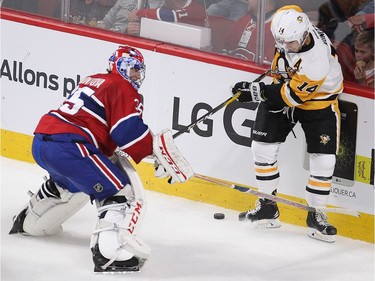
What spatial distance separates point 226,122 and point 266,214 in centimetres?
51

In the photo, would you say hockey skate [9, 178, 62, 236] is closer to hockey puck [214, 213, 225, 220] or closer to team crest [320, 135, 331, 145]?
hockey puck [214, 213, 225, 220]

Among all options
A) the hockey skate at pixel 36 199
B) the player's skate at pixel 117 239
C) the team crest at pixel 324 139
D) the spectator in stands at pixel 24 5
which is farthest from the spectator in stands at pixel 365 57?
the spectator in stands at pixel 24 5

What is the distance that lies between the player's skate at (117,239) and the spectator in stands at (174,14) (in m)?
1.34

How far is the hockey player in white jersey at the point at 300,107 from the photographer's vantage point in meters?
A: 5.61

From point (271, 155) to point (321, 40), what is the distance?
0.61 metres

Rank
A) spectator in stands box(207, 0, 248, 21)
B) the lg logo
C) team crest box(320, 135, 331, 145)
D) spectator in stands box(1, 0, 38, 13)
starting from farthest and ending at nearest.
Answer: spectator in stands box(1, 0, 38, 13) < spectator in stands box(207, 0, 248, 21) < the lg logo < team crest box(320, 135, 331, 145)

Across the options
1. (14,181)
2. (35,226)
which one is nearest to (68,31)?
(14,181)

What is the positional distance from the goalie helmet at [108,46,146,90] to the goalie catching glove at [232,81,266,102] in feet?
1.99

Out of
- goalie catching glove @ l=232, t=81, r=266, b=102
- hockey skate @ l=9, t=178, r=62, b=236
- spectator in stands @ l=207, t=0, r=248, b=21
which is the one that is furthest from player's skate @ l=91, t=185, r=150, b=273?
spectator in stands @ l=207, t=0, r=248, b=21

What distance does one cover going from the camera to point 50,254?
5555 mm

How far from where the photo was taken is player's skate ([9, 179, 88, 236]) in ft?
18.4

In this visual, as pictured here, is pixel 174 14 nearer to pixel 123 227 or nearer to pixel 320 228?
pixel 320 228

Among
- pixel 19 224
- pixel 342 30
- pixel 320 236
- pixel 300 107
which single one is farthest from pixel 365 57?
pixel 19 224

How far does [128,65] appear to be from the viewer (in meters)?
5.39
